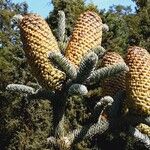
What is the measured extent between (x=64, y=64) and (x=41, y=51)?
0.50ft

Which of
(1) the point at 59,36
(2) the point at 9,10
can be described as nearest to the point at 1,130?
(2) the point at 9,10

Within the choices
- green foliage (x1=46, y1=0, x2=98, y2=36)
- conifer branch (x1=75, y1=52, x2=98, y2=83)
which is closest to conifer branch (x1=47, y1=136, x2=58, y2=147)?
conifer branch (x1=75, y1=52, x2=98, y2=83)

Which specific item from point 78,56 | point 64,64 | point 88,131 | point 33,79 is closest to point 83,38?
point 78,56

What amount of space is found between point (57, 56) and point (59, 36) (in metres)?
0.56

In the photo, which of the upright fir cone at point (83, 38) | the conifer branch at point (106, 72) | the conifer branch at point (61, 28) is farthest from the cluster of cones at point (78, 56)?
the conifer branch at point (61, 28)

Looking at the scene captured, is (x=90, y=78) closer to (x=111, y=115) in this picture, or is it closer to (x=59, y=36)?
(x=111, y=115)

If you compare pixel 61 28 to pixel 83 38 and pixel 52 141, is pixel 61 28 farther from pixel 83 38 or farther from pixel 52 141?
pixel 52 141

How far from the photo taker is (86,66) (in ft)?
9.19

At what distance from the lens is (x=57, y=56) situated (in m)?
2.82

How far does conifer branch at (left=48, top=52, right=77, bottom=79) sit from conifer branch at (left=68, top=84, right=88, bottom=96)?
0.06 meters

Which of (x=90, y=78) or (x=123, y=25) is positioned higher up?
(x=123, y=25)

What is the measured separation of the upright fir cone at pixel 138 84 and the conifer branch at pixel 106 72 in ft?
0.29

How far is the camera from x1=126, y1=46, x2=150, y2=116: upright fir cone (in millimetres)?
2824

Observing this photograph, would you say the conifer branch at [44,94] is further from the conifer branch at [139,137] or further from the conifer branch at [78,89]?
the conifer branch at [139,137]
